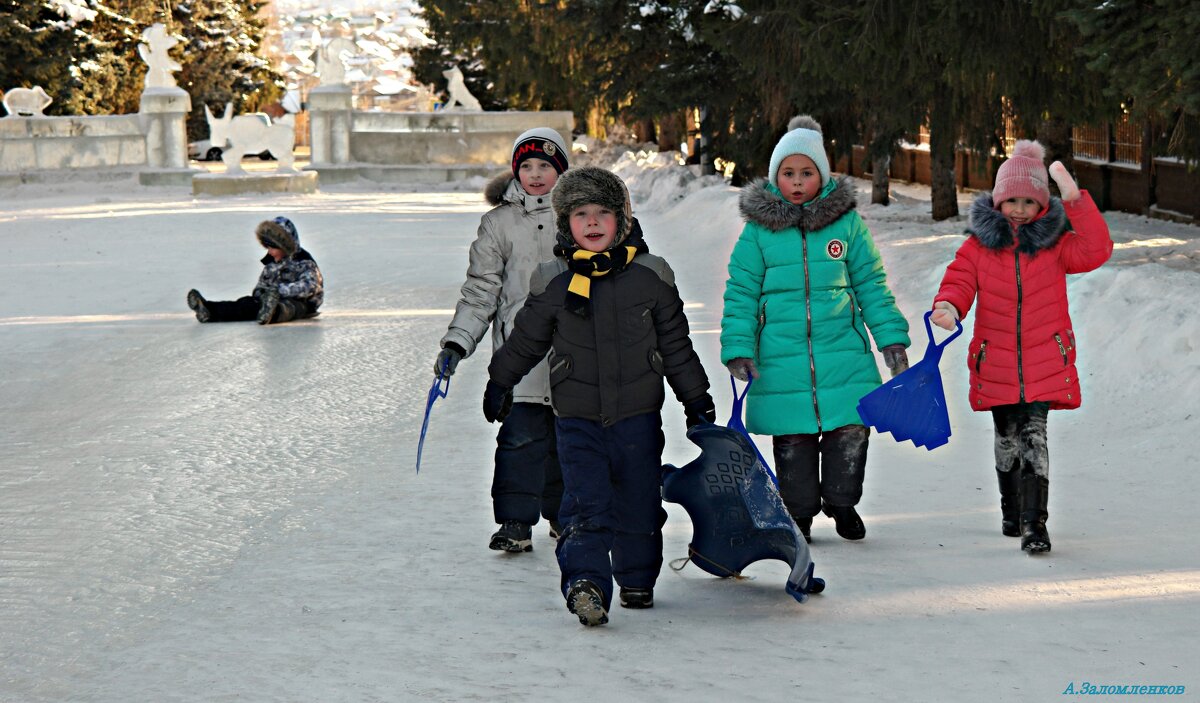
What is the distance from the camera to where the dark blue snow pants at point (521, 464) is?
17.9 ft

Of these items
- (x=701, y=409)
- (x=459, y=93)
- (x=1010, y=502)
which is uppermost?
(x=459, y=93)

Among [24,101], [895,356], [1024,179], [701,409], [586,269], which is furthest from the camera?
[24,101]

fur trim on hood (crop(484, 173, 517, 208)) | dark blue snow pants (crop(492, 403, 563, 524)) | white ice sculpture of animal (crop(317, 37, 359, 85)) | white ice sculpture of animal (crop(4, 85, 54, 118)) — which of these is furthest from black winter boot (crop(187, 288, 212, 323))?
white ice sculpture of animal (crop(317, 37, 359, 85))

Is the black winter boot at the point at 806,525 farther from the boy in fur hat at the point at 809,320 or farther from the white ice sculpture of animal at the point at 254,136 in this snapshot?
the white ice sculpture of animal at the point at 254,136

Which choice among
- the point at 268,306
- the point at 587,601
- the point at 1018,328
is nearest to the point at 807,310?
the point at 1018,328

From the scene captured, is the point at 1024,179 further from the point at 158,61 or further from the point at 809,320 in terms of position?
the point at 158,61

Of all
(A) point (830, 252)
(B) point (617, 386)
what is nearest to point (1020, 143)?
(A) point (830, 252)

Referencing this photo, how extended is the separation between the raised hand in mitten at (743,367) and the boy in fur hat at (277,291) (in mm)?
7300

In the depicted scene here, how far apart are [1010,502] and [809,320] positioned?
99cm

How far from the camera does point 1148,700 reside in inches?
148

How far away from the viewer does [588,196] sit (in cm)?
464

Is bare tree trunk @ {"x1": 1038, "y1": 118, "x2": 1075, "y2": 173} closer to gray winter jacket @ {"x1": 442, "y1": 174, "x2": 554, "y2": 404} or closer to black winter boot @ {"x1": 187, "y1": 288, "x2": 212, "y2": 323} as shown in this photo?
black winter boot @ {"x1": 187, "y1": 288, "x2": 212, "y2": 323}

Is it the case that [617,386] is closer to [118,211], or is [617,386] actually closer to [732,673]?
[732,673]

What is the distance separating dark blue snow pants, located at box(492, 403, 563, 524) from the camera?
214 inches
